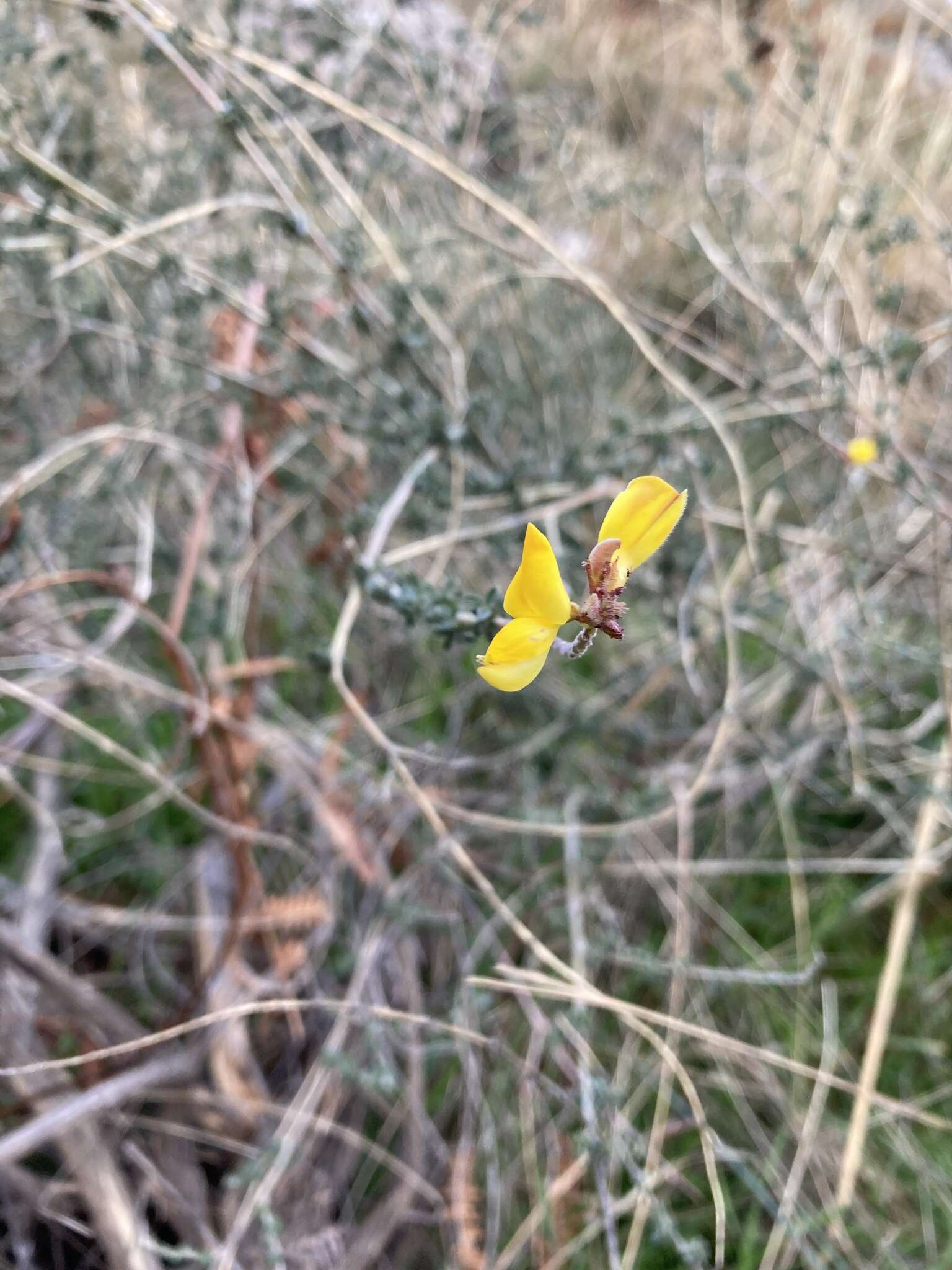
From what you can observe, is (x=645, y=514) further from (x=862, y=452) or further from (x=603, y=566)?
(x=862, y=452)

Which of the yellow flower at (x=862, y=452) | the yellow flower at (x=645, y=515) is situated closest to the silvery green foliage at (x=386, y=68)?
the yellow flower at (x=862, y=452)

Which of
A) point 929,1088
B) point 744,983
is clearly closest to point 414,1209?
point 744,983

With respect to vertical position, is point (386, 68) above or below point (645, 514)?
above

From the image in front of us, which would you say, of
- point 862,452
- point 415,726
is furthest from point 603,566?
point 415,726

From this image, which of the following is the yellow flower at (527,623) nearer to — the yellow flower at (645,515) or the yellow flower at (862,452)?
the yellow flower at (645,515)

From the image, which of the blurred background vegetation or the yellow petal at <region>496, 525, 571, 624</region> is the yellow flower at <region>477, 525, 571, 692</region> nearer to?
the yellow petal at <region>496, 525, 571, 624</region>

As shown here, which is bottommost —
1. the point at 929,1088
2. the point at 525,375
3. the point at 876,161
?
the point at 929,1088

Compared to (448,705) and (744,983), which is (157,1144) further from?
(744,983)
